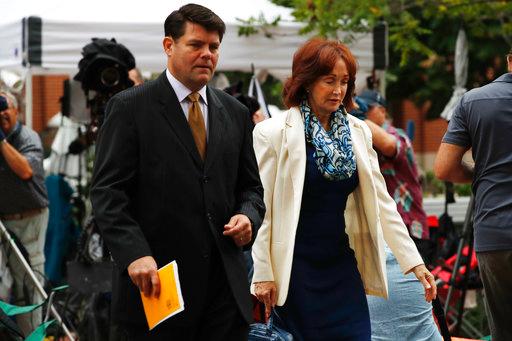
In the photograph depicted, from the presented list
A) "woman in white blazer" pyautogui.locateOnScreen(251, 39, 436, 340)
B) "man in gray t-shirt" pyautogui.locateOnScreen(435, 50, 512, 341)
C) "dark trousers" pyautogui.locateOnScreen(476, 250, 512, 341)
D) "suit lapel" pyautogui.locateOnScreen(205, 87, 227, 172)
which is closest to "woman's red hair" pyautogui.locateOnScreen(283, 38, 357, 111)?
"woman in white blazer" pyautogui.locateOnScreen(251, 39, 436, 340)

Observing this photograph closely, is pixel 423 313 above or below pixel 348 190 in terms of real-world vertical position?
below

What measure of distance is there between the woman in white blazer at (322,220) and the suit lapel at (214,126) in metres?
0.66

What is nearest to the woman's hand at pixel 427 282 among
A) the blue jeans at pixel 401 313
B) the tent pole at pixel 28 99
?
the blue jeans at pixel 401 313

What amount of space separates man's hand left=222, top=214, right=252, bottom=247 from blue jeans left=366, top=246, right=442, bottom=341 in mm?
1634

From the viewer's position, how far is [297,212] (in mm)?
4977

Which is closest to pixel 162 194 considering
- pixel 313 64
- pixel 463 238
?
pixel 313 64

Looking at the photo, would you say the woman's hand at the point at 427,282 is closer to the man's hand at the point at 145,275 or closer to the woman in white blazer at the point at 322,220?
the woman in white blazer at the point at 322,220

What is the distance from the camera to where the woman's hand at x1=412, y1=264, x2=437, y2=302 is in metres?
5.04

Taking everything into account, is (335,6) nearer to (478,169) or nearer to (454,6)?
(454,6)

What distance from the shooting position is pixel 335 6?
10.6 m

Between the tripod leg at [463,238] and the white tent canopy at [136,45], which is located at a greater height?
the white tent canopy at [136,45]

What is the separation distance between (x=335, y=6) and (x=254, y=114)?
233 centimetres

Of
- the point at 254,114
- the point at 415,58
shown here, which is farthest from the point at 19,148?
the point at 415,58

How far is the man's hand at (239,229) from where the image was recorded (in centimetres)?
428
